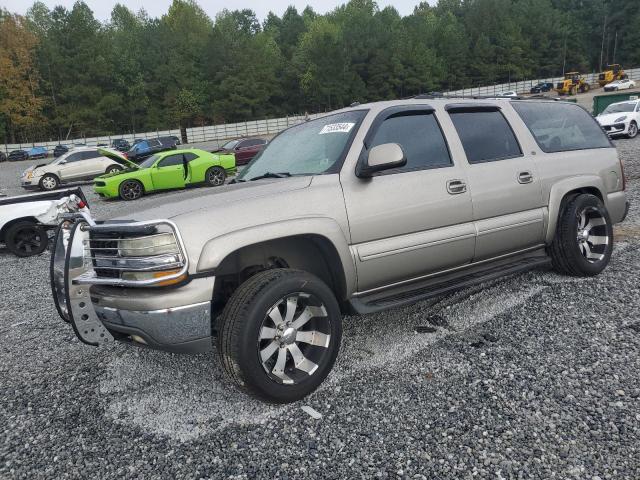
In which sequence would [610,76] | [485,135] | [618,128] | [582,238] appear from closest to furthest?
[485,135]
[582,238]
[618,128]
[610,76]

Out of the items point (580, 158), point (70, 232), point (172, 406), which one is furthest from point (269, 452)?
point (580, 158)

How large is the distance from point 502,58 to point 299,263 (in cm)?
9836

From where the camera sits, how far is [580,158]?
4.54 m

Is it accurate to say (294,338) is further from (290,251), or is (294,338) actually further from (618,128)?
(618,128)

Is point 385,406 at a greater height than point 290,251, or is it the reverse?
point 290,251

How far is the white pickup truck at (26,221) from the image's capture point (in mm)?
8016

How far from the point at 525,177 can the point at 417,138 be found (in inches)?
44.5

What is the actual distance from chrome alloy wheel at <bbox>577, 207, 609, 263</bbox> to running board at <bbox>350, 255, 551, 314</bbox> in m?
0.71

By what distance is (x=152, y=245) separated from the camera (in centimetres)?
257

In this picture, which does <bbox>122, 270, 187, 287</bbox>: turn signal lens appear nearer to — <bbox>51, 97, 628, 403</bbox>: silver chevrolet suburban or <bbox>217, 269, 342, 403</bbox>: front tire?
<bbox>51, 97, 628, 403</bbox>: silver chevrolet suburban

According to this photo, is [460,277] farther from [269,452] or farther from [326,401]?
[269,452]

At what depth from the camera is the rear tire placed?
26.5 feet

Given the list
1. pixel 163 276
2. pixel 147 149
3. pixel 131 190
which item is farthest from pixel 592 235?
pixel 147 149

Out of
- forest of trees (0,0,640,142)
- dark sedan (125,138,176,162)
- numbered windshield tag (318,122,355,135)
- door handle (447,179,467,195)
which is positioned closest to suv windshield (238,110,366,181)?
numbered windshield tag (318,122,355,135)
